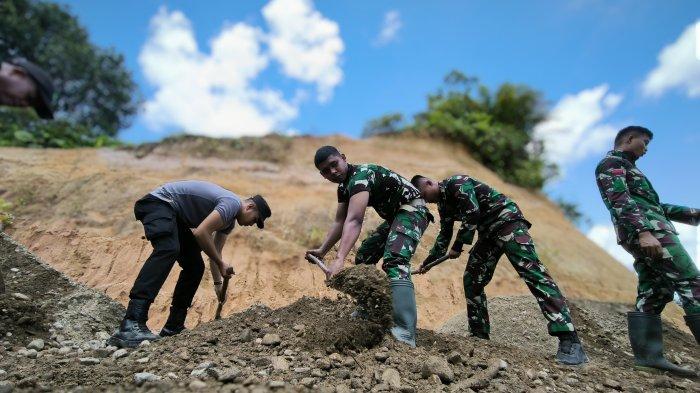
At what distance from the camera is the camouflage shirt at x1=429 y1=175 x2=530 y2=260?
12.3 feet

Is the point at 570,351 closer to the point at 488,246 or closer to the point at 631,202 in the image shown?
the point at 488,246

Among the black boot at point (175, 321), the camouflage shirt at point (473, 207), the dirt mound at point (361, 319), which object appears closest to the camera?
the dirt mound at point (361, 319)

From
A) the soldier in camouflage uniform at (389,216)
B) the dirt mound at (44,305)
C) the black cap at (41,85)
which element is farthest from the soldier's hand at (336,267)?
the dirt mound at (44,305)

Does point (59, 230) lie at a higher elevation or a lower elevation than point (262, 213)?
lower

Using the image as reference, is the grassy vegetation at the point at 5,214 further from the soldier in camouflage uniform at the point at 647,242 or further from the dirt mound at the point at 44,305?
the soldier in camouflage uniform at the point at 647,242

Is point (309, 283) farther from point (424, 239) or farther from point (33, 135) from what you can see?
point (33, 135)

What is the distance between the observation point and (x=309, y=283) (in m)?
5.73

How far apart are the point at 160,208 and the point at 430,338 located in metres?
2.19

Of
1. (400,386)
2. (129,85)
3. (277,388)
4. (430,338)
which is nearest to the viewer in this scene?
(277,388)

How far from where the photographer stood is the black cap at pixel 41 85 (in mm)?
1999

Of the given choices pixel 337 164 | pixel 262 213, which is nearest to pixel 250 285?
pixel 262 213

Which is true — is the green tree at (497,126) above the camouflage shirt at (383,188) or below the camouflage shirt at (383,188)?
above

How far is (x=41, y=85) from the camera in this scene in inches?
79.3

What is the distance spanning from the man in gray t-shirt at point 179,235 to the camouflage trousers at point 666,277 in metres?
2.85
